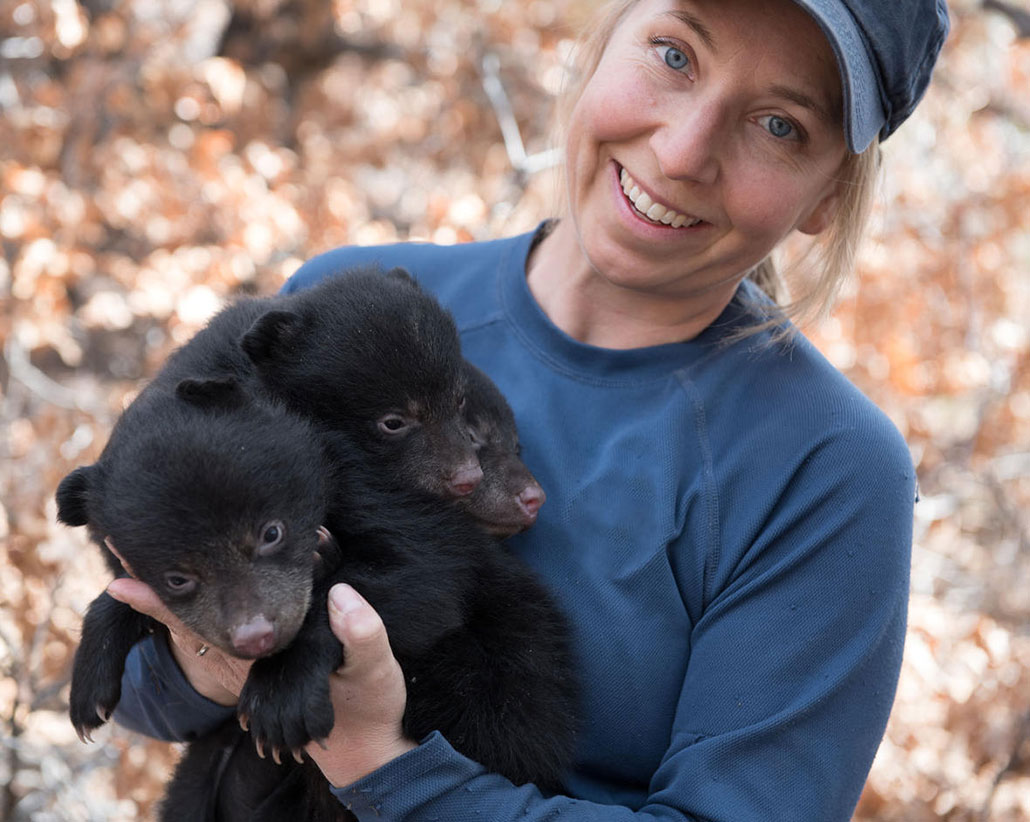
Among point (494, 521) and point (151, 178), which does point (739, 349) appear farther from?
point (151, 178)

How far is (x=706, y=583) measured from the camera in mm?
2322

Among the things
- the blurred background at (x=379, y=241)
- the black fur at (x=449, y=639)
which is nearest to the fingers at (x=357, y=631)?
the black fur at (x=449, y=639)

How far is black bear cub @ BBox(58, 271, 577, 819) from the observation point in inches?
78.5

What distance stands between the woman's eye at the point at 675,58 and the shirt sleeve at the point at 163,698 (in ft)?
5.97

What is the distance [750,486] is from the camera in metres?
2.33

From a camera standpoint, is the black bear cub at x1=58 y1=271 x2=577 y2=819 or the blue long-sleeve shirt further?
the blue long-sleeve shirt

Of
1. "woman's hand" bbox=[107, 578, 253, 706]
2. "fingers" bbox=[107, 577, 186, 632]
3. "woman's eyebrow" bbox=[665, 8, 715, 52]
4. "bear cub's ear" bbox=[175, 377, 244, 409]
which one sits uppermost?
"woman's eyebrow" bbox=[665, 8, 715, 52]

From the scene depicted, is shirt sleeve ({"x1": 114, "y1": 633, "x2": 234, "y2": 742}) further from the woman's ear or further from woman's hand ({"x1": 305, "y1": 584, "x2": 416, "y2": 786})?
the woman's ear

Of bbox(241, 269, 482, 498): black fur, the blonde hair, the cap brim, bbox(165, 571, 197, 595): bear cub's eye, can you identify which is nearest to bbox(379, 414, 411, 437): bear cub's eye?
bbox(241, 269, 482, 498): black fur

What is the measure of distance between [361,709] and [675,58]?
161 centimetres

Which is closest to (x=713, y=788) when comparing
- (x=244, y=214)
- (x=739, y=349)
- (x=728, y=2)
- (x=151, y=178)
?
(x=739, y=349)

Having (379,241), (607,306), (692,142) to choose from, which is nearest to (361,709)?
(607,306)

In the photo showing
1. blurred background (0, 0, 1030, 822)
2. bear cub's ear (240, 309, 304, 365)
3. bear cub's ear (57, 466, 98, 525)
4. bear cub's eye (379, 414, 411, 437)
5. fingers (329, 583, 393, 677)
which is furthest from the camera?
blurred background (0, 0, 1030, 822)

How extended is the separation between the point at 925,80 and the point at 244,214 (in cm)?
474
